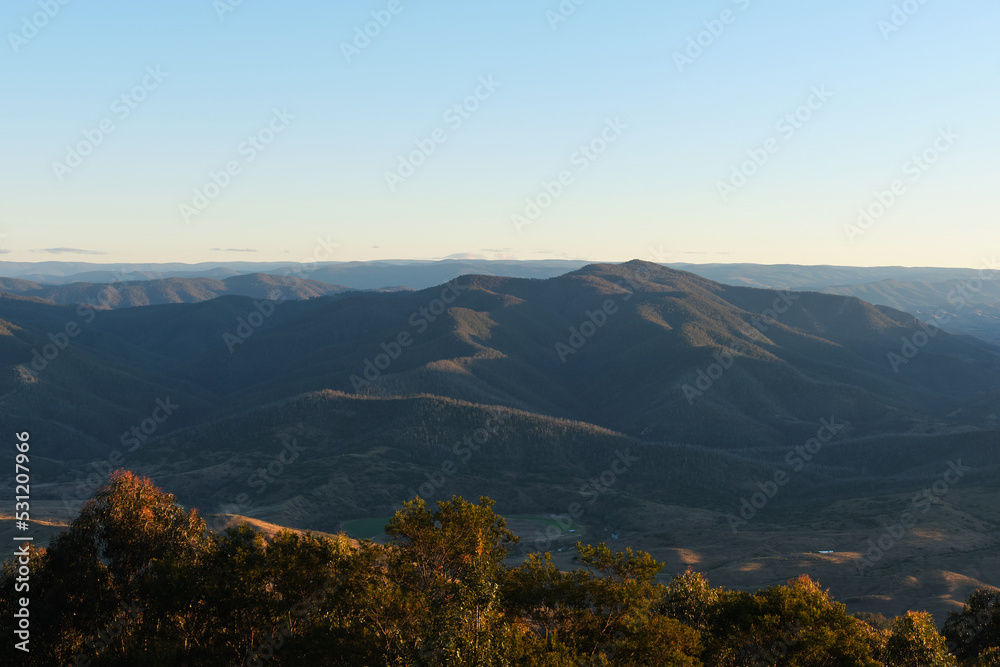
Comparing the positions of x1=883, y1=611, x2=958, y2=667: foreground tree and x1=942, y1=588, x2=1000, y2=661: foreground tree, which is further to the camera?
x1=942, y1=588, x2=1000, y2=661: foreground tree

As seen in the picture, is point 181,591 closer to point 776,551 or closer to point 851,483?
point 776,551

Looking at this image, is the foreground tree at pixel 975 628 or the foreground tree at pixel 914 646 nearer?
the foreground tree at pixel 914 646

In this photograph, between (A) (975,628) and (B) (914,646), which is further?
(A) (975,628)

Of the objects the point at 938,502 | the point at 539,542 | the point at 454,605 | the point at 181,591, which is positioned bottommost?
the point at 539,542

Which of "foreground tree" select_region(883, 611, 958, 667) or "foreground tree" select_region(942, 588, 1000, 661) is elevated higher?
"foreground tree" select_region(883, 611, 958, 667)

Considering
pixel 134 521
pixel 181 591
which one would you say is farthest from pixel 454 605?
pixel 134 521

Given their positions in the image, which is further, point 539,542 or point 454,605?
point 539,542

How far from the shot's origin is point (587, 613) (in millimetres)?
32281

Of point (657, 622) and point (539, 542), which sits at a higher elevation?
point (657, 622)

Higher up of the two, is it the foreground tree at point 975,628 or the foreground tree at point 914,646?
the foreground tree at point 914,646

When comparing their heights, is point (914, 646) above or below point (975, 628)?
above

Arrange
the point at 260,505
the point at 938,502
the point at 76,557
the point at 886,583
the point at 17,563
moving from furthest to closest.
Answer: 1. the point at 260,505
2. the point at 938,502
3. the point at 886,583
4. the point at 17,563
5. the point at 76,557

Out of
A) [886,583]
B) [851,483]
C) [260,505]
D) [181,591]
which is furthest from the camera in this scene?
[851,483]

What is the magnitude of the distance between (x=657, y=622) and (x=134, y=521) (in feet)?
87.8
